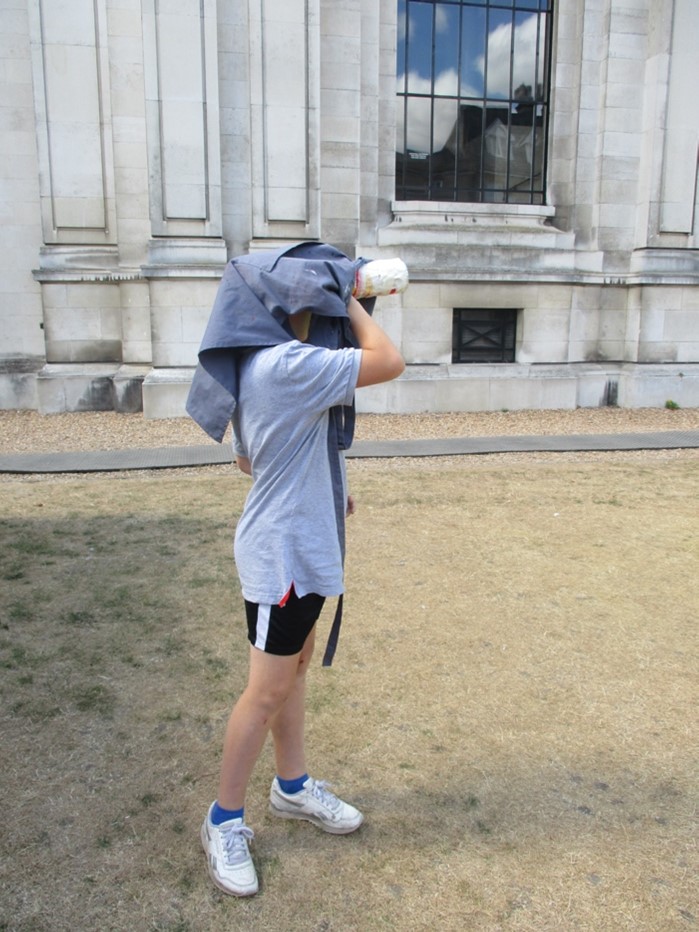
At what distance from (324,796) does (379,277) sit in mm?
1634

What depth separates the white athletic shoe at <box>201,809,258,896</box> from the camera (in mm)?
2146

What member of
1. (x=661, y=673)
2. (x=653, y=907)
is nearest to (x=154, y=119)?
(x=661, y=673)

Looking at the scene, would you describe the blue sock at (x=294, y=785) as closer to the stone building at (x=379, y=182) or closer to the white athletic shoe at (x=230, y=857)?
the white athletic shoe at (x=230, y=857)

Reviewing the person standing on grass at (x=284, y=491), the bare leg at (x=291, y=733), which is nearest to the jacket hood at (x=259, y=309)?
the person standing on grass at (x=284, y=491)

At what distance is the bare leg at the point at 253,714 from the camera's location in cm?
216

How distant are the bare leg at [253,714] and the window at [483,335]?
9.65 m

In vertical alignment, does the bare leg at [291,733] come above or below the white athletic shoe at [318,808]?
above

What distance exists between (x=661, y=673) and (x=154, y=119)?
30.8ft

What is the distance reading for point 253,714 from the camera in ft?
7.20

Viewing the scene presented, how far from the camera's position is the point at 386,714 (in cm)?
312

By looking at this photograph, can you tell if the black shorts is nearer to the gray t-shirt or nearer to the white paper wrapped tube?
the gray t-shirt

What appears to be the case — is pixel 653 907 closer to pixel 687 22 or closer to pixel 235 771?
pixel 235 771

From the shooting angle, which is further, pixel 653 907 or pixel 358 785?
pixel 358 785

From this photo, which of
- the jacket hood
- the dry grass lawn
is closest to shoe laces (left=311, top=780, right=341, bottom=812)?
the dry grass lawn
